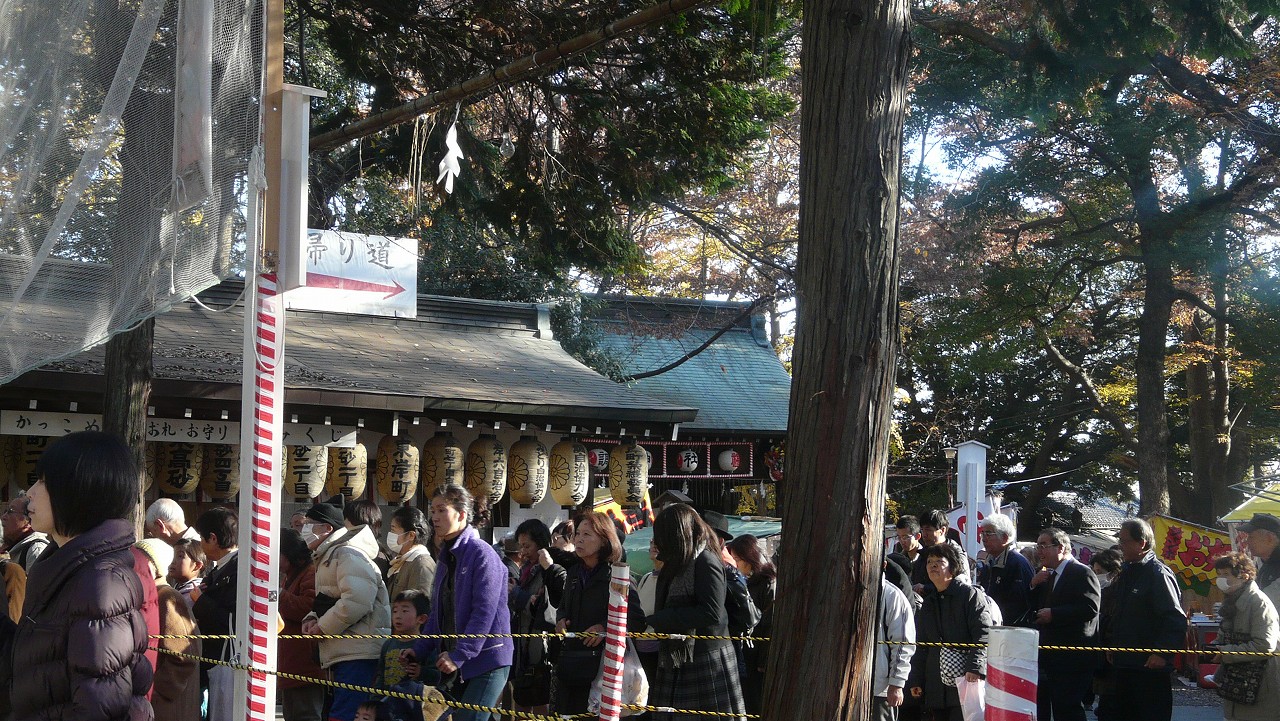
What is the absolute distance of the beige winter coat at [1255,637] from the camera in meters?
6.91

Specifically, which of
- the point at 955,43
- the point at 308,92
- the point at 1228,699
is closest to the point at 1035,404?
the point at 955,43

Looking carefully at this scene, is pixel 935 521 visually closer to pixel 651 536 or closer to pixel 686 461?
pixel 651 536

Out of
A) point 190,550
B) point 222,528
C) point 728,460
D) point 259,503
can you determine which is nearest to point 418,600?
point 222,528

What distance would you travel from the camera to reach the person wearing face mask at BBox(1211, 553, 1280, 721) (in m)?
6.93

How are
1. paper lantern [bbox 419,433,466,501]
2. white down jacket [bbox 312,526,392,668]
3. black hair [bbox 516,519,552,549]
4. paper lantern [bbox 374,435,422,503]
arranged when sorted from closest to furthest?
1. white down jacket [bbox 312,526,392,668]
2. black hair [bbox 516,519,552,549]
3. paper lantern [bbox 374,435,422,503]
4. paper lantern [bbox 419,433,466,501]

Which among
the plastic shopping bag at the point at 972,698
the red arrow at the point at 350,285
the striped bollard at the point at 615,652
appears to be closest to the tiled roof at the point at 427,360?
the red arrow at the point at 350,285

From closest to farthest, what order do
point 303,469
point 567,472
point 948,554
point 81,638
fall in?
point 81,638
point 948,554
point 303,469
point 567,472

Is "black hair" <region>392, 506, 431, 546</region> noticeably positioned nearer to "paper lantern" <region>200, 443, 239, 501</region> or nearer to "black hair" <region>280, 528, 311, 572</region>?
"black hair" <region>280, 528, 311, 572</region>

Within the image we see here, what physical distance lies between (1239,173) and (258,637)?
67.8ft

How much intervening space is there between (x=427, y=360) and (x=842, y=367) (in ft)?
33.6

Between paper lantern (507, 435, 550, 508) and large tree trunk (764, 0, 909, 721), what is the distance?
343 inches

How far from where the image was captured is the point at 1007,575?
9.64m

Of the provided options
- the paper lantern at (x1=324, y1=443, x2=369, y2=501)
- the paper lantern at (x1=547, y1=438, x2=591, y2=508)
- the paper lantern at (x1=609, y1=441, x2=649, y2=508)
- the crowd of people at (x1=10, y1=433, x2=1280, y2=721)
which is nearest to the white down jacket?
the crowd of people at (x1=10, y1=433, x2=1280, y2=721)

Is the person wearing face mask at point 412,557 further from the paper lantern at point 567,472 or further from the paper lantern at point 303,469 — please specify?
the paper lantern at point 567,472
